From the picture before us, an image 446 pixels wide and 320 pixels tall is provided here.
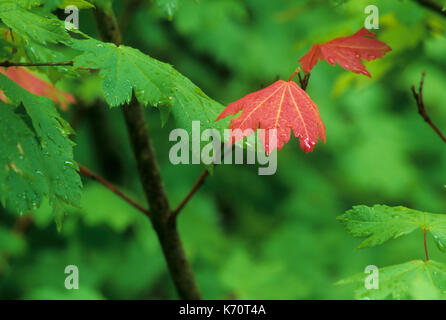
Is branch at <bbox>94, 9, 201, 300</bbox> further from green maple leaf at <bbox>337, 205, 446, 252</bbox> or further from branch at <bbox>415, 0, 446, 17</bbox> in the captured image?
branch at <bbox>415, 0, 446, 17</bbox>

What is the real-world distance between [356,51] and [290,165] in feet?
10.0

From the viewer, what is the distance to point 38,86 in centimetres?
169

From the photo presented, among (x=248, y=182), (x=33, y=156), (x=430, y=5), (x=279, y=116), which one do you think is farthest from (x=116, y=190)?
(x=248, y=182)

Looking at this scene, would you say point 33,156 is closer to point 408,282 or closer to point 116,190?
point 116,190

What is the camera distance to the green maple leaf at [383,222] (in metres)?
0.99

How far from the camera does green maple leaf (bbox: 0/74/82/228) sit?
0.87 m

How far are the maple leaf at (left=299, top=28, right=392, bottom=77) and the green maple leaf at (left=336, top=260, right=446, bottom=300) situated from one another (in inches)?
16.6

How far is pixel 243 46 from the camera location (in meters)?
3.66

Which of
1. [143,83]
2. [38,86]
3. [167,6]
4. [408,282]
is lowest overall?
[408,282]

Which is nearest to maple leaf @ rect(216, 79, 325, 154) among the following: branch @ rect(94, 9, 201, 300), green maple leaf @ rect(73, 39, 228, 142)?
green maple leaf @ rect(73, 39, 228, 142)

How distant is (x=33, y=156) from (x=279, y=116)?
1.54 ft

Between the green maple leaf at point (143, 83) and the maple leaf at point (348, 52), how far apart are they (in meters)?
0.27
